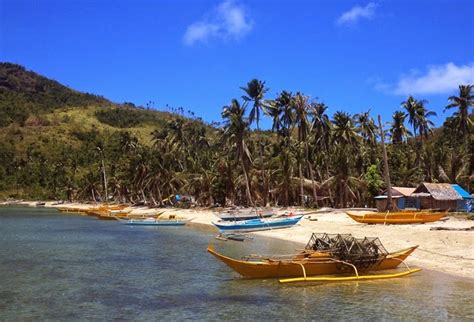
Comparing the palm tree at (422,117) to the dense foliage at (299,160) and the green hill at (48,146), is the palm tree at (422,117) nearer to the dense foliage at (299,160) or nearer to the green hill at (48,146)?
the dense foliage at (299,160)

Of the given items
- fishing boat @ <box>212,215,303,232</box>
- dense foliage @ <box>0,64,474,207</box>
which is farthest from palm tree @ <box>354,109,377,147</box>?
fishing boat @ <box>212,215,303,232</box>

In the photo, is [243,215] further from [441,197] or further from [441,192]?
[441,192]

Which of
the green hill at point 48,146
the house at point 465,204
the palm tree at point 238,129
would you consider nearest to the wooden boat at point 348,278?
the house at point 465,204

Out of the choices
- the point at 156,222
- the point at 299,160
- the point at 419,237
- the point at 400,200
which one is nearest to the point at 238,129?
the point at 299,160

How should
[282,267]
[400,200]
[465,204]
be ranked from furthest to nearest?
[400,200] → [465,204] → [282,267]

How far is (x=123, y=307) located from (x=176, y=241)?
21.7 metres

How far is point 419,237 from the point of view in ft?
94.8

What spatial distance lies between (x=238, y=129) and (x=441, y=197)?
2825 centimetres

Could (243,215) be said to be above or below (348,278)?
above

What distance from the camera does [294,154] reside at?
223 feet

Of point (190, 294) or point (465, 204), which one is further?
point (465, 204)

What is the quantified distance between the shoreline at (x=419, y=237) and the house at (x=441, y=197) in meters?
7.90

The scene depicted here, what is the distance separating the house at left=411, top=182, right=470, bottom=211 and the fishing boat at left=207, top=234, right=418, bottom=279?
2771 centimetres

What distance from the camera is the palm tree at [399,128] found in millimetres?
80250
